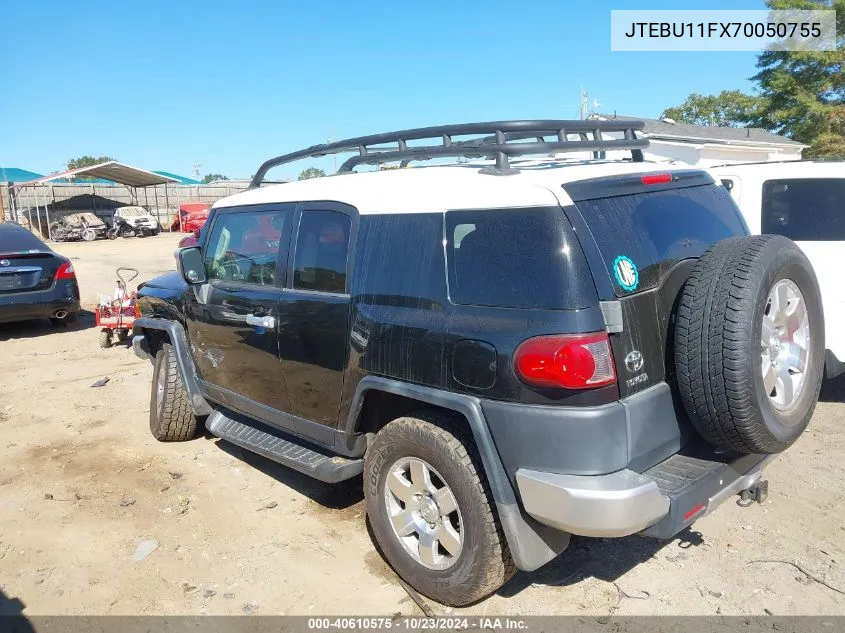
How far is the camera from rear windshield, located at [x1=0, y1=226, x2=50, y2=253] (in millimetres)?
9148

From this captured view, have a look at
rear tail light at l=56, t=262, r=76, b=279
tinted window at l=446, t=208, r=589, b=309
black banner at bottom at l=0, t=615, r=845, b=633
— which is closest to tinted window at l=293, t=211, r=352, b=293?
tinted window at l=446, t=208, r=589, b=309

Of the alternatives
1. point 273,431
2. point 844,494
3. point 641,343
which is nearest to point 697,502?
point 641,343

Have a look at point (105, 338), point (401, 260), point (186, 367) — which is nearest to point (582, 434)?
point (401, 260)

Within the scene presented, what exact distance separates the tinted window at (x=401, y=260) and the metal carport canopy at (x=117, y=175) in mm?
25670

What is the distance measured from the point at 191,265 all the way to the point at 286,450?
147 centimetres

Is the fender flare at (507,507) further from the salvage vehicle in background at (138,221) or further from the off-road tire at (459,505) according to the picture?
the salvage vehicle in background at (138,221)

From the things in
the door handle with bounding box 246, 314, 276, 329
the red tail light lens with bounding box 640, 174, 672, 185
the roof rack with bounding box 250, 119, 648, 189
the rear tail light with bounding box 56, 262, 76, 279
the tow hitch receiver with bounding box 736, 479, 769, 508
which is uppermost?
the roof rack with bounding box 250, 119, 648, 189

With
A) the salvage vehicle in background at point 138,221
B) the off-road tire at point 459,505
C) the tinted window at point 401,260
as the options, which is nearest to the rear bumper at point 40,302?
the tinted window at point 401,260

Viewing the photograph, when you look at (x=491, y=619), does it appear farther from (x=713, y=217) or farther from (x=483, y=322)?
(x=713, y=217)

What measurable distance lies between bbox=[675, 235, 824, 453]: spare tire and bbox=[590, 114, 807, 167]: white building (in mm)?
17046

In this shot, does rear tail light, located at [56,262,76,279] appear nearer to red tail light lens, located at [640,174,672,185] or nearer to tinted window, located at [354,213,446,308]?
tinted window, located at [354,213,446,308]

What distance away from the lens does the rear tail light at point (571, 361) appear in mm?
2471

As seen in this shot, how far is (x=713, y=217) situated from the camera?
3.27 metres

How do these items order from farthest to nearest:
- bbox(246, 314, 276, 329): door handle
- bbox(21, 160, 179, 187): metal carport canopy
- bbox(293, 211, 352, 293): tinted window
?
bbox(21, 160, 179, 187): metal carport canopy
bbox(246, 314, 276, 329): door handle
bbox(293, 211, 352, 293): tinted window
